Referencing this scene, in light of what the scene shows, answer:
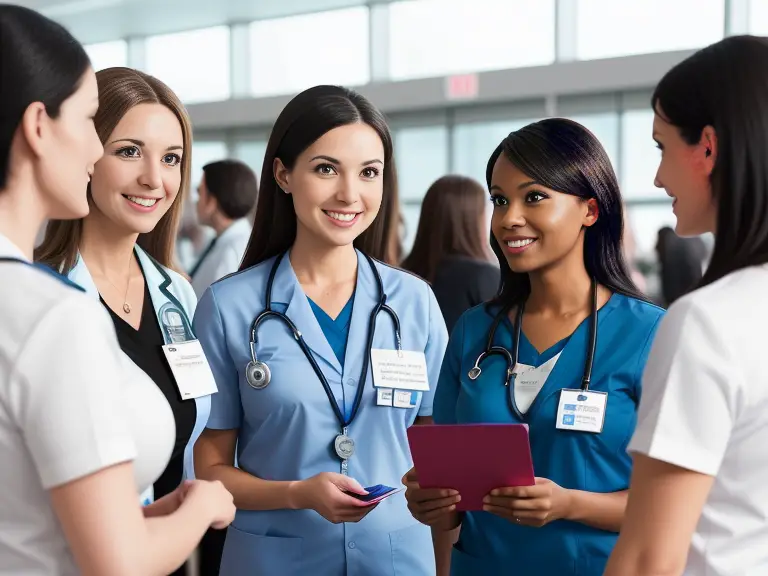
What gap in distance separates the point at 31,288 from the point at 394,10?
10729mm

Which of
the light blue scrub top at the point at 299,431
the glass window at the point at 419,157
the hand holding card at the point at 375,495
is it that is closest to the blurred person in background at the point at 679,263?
the glass window at the point at 419,157

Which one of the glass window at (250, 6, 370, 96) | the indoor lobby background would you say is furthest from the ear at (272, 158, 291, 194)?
the glass window at (250, 6, 370, 96)

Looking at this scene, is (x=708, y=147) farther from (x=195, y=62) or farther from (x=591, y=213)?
(x=195, y=62)

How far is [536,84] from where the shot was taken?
9625 mm

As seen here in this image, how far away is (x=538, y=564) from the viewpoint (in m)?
1.75

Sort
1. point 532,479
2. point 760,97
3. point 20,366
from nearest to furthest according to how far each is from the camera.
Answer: point 20,366, point 760,97, point 532,479

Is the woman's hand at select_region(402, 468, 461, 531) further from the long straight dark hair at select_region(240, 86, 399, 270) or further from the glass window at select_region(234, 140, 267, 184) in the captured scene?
the glass window at select_region(234, 140, 267, 184)

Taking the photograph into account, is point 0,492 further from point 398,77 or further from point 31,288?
point 398,77

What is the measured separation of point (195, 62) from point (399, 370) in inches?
468

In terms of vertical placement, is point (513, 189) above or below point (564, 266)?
above

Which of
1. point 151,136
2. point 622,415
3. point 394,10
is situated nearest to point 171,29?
point 394,10

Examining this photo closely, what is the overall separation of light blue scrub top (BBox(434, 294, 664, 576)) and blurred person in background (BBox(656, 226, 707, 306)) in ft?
16.3

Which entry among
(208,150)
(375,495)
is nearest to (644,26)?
(208,150)

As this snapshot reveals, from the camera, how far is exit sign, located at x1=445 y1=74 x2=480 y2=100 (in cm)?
997
